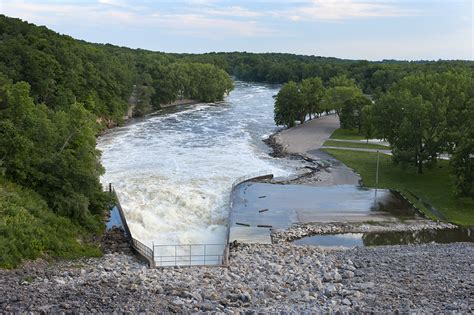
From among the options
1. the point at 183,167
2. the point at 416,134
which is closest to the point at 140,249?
the point at 183,167

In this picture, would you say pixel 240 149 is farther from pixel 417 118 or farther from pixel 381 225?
pixel 381 225

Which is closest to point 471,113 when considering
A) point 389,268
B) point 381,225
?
point 381,225

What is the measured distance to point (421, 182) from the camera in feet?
146

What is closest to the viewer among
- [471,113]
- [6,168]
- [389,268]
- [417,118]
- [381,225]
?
[389,268]

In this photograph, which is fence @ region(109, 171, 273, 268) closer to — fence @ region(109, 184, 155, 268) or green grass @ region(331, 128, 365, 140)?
fence @ region(109, 184, 155, 268)

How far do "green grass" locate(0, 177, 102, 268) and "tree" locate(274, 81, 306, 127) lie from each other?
2063 inches

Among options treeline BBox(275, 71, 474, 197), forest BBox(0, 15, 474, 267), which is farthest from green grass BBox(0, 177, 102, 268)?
treeline BBox(275, 71, 474, 197)

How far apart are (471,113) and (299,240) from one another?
20.9 meters

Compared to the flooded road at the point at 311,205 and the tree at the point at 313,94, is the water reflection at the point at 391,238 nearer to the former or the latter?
the flooded road at the point at 311,205

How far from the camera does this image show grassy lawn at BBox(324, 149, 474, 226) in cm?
3684

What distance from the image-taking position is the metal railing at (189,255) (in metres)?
26.2

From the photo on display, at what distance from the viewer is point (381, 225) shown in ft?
112

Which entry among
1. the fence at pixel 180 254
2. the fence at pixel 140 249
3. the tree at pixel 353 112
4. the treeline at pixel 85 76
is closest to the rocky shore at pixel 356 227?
the fence at pixel 180 254

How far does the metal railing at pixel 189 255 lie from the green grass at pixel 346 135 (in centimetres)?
4308
